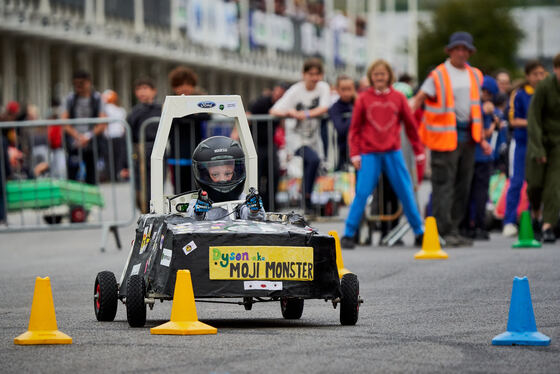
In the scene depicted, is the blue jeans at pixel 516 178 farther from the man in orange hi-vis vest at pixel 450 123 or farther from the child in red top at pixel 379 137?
the child in red top at pixel 379 137

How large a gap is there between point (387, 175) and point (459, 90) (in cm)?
122

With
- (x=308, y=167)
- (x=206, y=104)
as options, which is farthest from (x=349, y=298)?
(x=308, y=167)

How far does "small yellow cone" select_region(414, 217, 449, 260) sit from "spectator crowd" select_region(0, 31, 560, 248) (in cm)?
116

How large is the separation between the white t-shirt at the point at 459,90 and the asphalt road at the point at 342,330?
2.25 m

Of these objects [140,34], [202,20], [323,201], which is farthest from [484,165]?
[202,20]

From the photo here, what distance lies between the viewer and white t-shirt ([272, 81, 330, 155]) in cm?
1773

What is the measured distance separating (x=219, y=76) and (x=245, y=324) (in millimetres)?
73104

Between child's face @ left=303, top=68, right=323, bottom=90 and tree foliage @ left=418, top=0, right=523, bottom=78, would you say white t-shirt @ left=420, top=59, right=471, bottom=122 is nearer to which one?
child's face @ left=303, top=68, right=323, bottom=90

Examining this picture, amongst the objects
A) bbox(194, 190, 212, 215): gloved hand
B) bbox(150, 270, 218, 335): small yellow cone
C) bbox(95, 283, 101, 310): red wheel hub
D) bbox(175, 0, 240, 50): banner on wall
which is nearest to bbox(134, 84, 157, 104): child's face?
bbox(95, 283, 101, 310): red wheel hub

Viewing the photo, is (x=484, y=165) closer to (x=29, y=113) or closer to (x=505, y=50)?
(x=29, y=113)

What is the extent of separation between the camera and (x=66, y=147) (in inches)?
708

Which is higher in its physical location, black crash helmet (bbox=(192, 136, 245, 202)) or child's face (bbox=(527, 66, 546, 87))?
child's face (bbox=(527, 66, 546, 87))

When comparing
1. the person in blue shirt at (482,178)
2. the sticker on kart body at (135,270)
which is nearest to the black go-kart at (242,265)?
the sticker on kart body at (135,270)

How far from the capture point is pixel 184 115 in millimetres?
9273
